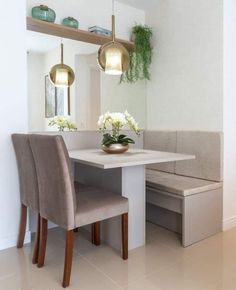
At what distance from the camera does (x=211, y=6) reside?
253cm

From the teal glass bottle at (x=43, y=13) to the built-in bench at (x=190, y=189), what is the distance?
164 cm

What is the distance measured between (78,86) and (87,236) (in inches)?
58.0

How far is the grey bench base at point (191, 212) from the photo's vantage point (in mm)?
2230

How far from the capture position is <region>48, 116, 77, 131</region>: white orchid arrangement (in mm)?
2643

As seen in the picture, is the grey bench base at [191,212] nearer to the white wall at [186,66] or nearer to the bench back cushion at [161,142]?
the bench back cushion at [161,142]

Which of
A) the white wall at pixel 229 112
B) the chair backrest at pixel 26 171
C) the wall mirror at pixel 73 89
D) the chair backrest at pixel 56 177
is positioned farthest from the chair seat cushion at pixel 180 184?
the chair backrest at pixel 26 171

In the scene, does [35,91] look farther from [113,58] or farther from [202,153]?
[202,153]

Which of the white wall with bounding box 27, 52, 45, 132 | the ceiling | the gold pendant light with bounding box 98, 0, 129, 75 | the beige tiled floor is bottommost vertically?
the beige tiled floor

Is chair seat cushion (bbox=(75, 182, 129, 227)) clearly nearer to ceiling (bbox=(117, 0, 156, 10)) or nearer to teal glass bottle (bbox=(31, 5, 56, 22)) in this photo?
teal glass bottle (bbox=(31, 5, 56, 22))

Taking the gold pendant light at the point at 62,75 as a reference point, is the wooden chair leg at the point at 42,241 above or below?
below

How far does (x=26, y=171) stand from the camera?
2018 mm

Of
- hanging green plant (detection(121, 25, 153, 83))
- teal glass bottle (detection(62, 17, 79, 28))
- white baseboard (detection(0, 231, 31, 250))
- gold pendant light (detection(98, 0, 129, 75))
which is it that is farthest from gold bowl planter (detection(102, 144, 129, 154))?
teal glass bottle (detection(62, 17, 79, 28))

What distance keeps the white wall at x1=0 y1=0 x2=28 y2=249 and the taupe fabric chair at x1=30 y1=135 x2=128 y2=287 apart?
463mm

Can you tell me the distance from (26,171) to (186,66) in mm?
1917
